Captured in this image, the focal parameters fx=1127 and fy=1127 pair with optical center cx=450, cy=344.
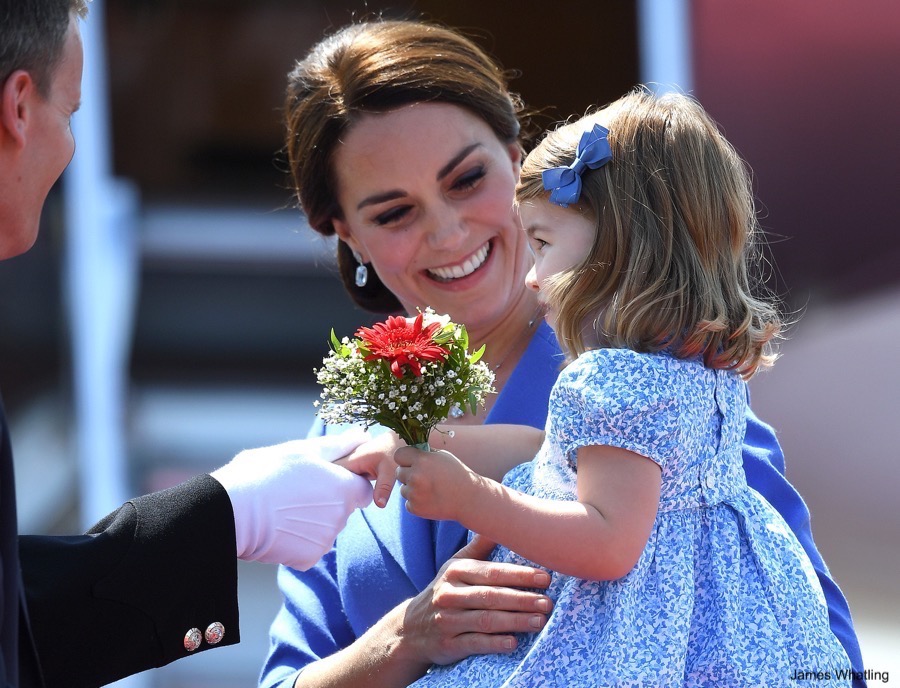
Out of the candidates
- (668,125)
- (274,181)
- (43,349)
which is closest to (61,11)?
(668,125)

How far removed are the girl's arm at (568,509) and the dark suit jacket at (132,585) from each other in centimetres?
41

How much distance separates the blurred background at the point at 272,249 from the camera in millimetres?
5195

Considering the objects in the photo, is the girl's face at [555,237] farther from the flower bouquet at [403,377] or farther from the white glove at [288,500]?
the white glove at [288,500]

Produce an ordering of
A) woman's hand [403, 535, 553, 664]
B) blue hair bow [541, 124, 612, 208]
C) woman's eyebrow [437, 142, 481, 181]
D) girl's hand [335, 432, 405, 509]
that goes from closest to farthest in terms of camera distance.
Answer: woman's hand [403, 535, 553, 664] → blue hair bow [541, 124, 612, 208] → girl's hand [335, 432, 405, 509] → woman's eyebrow [437, 142, 481, 181]

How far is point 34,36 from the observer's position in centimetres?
173

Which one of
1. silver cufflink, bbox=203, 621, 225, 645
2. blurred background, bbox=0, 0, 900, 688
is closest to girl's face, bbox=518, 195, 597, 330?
silver cufflink, bbox=203, 621, 225, 645

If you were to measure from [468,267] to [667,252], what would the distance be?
776 millimetres

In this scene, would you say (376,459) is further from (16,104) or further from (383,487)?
(16,104)

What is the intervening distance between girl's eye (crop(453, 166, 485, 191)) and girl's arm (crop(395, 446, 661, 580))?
96cm

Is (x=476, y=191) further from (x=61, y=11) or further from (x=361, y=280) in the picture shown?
(x=61, y=11)

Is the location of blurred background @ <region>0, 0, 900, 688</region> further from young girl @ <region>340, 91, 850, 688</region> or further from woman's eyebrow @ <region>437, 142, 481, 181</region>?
young girl @ <region>340, 91, 850, 688</region>

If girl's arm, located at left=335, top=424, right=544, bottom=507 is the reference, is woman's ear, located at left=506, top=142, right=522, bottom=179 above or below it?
above

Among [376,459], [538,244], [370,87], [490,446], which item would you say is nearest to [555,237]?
[538,244]

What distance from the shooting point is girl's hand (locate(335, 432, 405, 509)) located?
2180 millimetres
